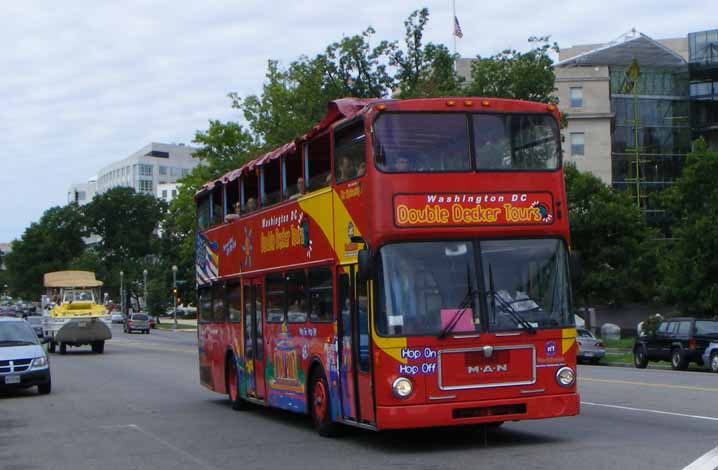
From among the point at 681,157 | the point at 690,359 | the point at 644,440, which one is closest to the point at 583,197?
the point at 690,359

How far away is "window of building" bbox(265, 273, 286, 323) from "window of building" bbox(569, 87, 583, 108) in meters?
61.1

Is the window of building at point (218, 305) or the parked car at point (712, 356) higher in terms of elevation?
the window of building at point (218, 305)

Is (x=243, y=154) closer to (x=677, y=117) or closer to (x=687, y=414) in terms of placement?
(x=677, y=117)

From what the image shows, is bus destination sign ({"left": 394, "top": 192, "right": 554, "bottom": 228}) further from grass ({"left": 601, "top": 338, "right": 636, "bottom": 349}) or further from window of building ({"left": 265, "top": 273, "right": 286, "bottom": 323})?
grass ({"left": 601, "top": 338, "right": 636, "bottom": 349})

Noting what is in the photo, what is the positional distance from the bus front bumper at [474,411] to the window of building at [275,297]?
4558 millimetres

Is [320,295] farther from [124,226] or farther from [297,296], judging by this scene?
[124,226]

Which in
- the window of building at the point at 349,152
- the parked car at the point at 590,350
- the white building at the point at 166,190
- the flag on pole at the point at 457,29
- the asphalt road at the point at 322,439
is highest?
the white building at the point at 166,190

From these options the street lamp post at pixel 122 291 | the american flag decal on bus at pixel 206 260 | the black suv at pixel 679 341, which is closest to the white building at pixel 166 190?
the street lamp post at pixel 122 291

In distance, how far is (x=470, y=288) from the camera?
42.0ft

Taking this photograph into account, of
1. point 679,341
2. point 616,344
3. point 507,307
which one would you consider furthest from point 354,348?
point 616,344

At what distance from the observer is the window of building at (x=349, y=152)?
1338 cm

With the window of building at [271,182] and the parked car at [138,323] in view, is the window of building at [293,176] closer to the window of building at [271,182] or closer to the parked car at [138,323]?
the window of building at [271,182]

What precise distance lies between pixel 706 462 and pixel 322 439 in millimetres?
5329

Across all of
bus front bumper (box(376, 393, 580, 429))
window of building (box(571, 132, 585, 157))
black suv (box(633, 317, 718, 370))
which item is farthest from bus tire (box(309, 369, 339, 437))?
window of building (box(571, 132, 585, 157))
